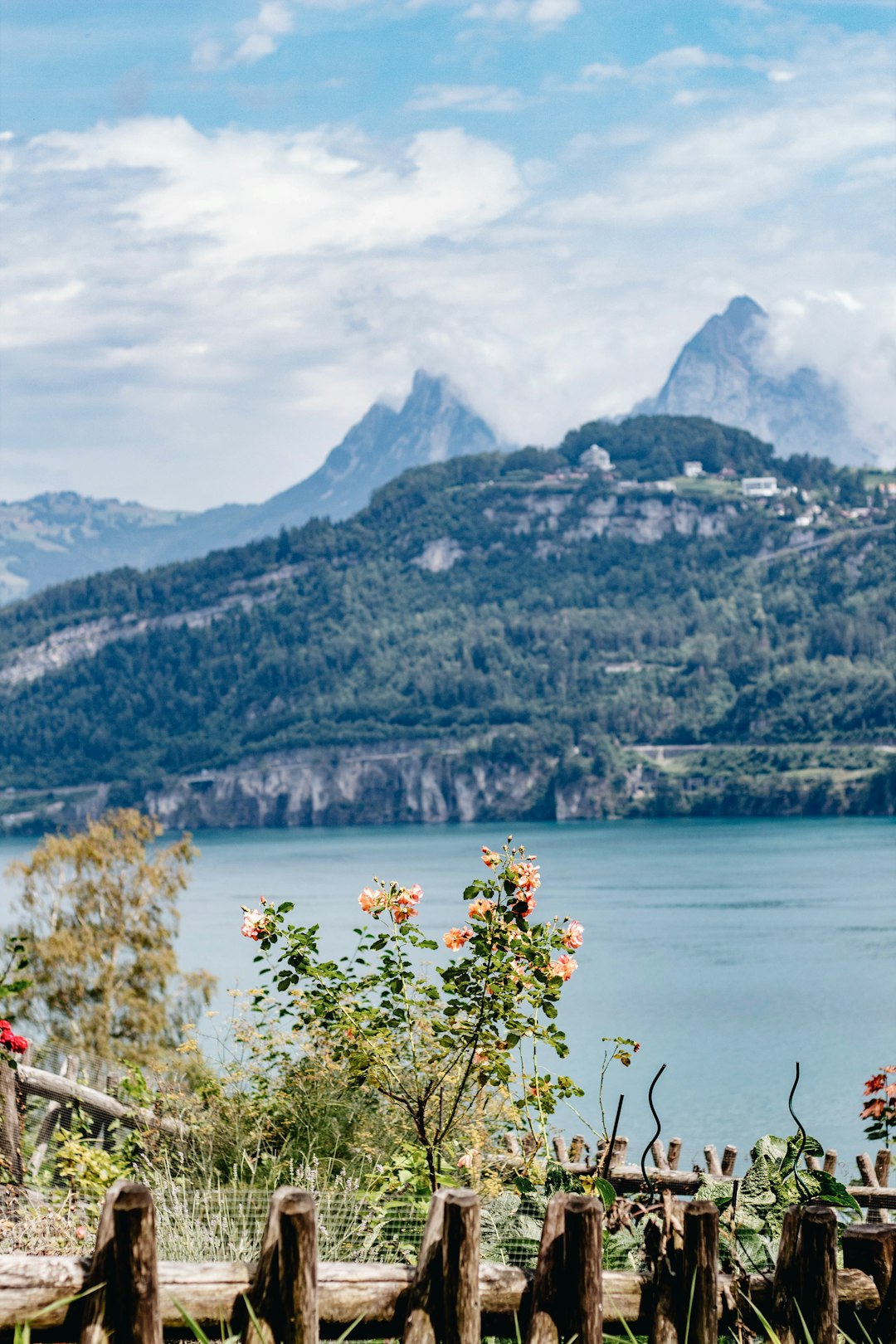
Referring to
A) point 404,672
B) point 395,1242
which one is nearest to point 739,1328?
point 395,1242

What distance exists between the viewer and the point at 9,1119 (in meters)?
6.33

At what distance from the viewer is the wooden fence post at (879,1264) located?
315 cm

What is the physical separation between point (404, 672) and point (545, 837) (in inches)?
2591

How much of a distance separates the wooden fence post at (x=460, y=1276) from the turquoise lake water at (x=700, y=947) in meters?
15.0

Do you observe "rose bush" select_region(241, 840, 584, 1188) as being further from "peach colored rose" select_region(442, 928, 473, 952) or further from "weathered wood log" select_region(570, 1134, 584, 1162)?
"weathered wood log" select_region(570, 1134, 584, 1162)

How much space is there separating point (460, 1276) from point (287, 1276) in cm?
32

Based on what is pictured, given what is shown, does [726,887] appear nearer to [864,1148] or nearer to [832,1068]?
[832,1068]

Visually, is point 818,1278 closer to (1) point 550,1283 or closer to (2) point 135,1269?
(1) point 550,1283

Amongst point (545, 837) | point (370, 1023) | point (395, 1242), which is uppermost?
point (370, 1023)

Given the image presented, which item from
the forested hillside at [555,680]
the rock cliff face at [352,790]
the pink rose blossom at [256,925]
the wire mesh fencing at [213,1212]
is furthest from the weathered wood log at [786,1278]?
the rock cliff face at [352,790]

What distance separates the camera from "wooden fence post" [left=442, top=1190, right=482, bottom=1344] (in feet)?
9.54

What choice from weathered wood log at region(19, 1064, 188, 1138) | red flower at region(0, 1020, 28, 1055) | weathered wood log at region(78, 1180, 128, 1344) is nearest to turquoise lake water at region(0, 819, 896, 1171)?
weathered wood log at region(19, 1064, 188, 1138)

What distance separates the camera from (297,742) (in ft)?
563

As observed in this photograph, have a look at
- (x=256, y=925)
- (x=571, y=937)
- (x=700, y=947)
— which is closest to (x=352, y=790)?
(x=700, y=947)
